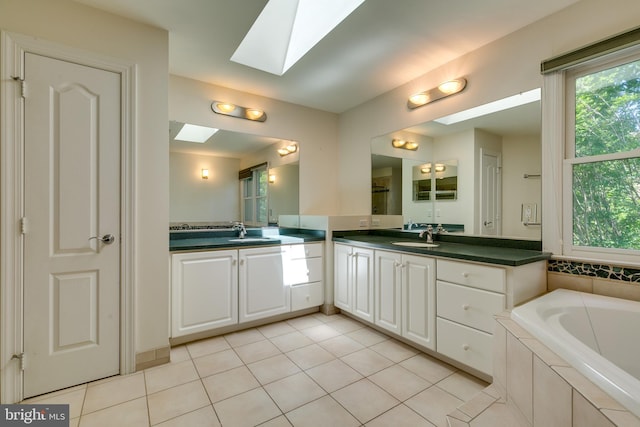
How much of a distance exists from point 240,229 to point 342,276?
121 cm

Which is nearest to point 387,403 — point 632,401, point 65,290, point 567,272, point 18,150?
point 632,401

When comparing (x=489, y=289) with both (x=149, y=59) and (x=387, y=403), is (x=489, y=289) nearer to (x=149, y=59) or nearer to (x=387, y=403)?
(x=387, y=403)

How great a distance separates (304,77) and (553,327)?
2653 mm

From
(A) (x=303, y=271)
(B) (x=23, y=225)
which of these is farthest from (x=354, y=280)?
(B) (x=23, y=225)

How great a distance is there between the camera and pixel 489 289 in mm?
1726

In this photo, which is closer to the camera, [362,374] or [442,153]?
[362,374]

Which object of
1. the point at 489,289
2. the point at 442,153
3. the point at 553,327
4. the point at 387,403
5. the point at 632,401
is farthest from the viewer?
the point at 442,153

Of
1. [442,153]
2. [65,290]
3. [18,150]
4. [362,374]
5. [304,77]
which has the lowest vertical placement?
[362,374]

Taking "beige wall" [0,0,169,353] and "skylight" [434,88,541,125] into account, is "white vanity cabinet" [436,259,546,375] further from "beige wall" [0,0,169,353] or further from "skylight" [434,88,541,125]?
"beige wall" [0,0,169,353]

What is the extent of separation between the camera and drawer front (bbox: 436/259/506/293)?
5.52ft

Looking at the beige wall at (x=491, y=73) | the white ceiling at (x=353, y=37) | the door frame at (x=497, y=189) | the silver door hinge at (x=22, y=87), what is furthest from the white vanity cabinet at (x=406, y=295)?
the silver door hinge at (x=22, y=87)

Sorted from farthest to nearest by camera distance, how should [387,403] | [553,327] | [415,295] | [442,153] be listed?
[442,153]
[415,295]
[387,403]
[553,327]

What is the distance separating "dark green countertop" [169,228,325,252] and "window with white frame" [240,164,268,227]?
0.43ft

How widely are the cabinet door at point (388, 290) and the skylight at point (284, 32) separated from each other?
1.84 meters
